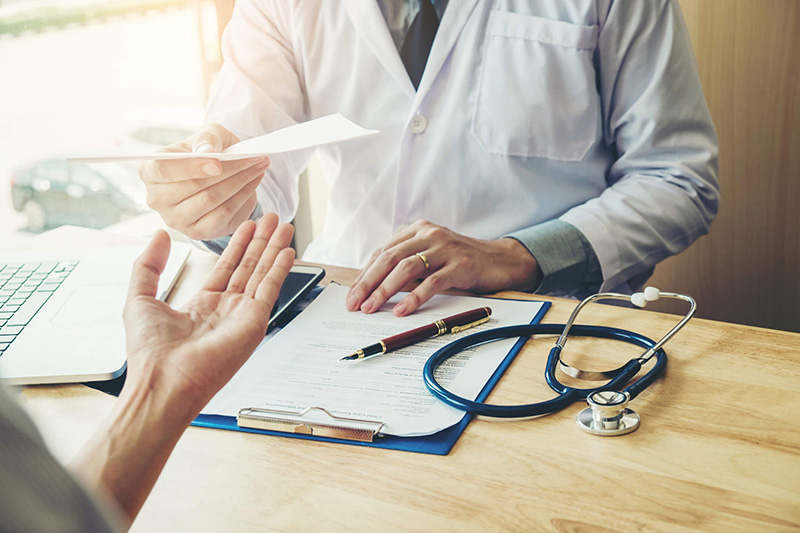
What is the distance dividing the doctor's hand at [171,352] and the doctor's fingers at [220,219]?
7.1 inches

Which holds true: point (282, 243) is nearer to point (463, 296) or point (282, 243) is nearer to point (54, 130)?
point (463, 296)

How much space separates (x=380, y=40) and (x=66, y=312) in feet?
2.24

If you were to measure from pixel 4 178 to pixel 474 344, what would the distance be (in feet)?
4.57

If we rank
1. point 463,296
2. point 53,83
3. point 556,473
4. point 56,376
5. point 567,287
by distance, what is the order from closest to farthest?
point 556,473
point 56,376
point 463,296
point 567,287
point 53,83

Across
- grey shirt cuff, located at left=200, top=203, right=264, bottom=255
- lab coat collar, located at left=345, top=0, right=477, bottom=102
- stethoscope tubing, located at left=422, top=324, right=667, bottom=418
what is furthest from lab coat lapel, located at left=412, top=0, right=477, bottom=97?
stethoscope tubing, located at left=422, top=324, right=667, bottom=418

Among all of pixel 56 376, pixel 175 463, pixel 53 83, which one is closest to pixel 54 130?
pixel 53 83

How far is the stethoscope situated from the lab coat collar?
57cm

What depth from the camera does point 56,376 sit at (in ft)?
2.44

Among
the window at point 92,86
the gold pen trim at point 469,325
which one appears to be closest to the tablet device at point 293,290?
the gold pen trim at point 469,325

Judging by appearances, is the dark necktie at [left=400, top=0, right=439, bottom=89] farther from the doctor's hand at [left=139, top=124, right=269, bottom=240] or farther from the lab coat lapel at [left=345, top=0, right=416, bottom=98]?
the doctor's hand at [left=139, top=124, right=269, bottom=240]

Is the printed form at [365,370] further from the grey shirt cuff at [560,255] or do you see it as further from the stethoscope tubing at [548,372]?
the grey shirt cuff at [560,255]

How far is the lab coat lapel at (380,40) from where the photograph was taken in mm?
1208

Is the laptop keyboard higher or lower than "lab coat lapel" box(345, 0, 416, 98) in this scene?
lower

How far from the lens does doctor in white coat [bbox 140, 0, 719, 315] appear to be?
1.08 m
